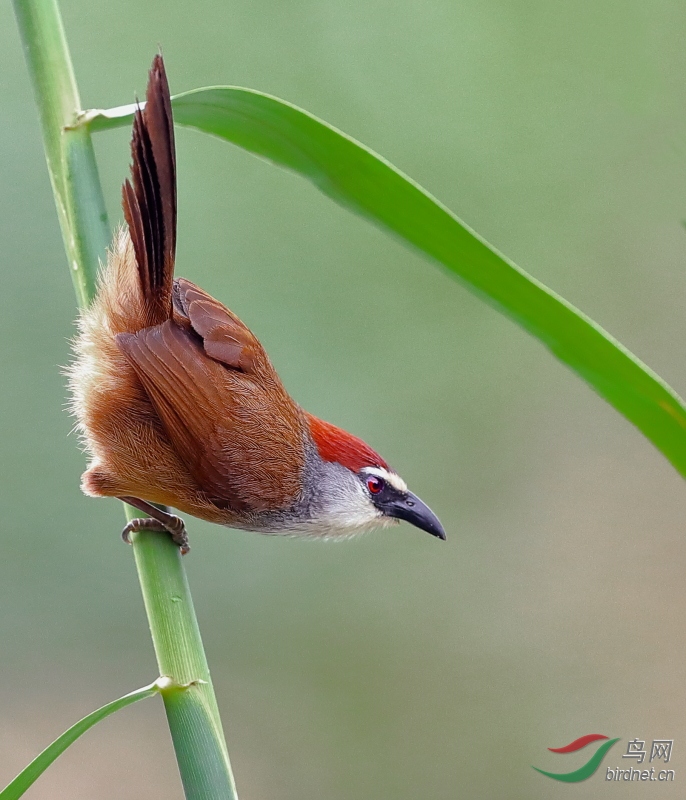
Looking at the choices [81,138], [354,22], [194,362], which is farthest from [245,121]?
[354,22]

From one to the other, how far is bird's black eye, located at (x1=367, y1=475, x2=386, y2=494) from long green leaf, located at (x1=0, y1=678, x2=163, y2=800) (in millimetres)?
1396

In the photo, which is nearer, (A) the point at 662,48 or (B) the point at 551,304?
(B) the point at 551,304

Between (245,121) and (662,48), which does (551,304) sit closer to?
(245,121)

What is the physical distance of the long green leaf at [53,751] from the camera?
0.94 meters

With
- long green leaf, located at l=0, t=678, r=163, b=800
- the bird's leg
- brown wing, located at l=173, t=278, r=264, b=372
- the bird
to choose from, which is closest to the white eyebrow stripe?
the bird

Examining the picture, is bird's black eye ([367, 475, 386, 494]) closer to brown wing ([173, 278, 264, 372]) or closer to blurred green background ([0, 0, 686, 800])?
brown wing ([173, 278, 264, 372])

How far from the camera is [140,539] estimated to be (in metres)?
1.51

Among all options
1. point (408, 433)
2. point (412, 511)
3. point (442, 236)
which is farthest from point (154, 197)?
point (408, 433)

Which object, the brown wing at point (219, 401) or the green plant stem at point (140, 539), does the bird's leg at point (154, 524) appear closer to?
the green plant stem at point (140, 539)

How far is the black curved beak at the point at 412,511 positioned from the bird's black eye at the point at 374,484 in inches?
2.0

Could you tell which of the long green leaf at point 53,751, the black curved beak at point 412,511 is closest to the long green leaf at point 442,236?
the long green leaf at point 53,751

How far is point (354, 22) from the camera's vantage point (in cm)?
393

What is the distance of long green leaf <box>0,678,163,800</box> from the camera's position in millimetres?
939

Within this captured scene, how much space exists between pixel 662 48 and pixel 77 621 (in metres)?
3.94
